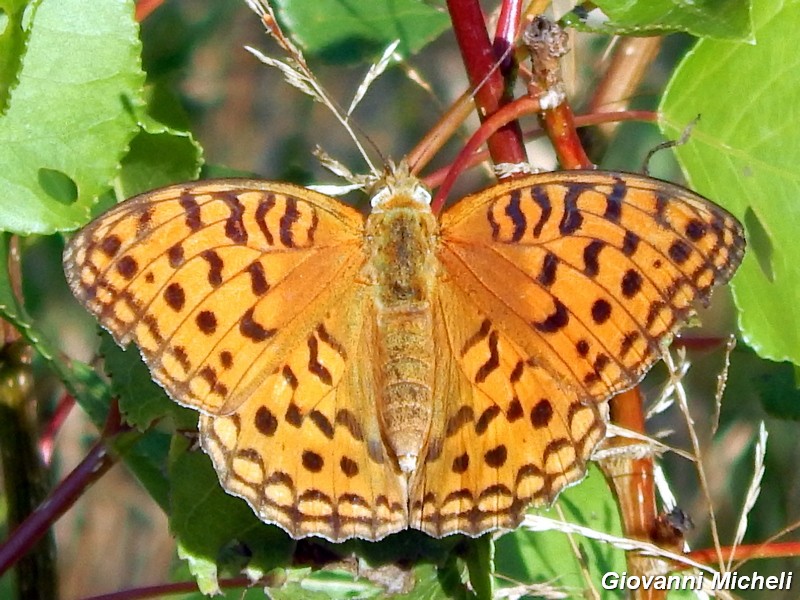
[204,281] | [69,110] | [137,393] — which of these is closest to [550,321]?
[204,281]

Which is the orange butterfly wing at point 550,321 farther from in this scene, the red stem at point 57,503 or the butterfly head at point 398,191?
the red stem at point 57,503

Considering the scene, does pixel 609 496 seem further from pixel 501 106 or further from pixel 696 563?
pixel 501 106

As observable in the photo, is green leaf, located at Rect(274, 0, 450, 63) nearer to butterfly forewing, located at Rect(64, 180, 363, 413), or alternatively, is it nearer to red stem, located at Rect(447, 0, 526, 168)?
butterfly forewing, located at Rect(64, 180, 363, 413)

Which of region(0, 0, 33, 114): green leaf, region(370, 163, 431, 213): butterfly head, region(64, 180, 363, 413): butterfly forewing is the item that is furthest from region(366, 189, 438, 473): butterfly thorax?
region(0, 0, 33, 114): green leaf

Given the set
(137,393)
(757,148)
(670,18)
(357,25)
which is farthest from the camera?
(357,25)

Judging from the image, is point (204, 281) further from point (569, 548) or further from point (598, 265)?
point (569, 548)

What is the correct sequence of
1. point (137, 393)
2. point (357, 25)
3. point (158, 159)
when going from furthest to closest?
point (357, 25), point (158, 159), point (137, 393)

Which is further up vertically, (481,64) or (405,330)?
(481,64)
